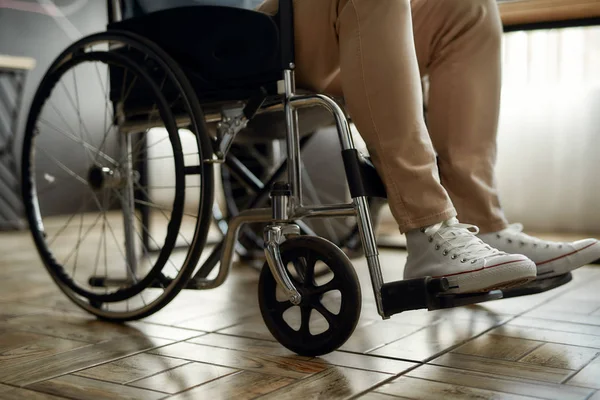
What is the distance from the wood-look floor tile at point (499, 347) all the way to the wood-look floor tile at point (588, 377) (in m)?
0.10

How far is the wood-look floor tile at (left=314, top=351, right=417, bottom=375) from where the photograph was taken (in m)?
0.99

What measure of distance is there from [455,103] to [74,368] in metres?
0.76

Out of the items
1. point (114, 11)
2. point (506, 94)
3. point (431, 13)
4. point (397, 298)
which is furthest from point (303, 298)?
point (506, 94)

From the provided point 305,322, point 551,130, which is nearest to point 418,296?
point 305,322

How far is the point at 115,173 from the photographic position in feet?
4.43

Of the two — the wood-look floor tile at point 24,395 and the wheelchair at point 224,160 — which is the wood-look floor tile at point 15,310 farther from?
the wood-look floor tile at point 24,395

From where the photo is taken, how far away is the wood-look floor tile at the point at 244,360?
0.99 m

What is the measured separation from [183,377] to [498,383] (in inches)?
16.5

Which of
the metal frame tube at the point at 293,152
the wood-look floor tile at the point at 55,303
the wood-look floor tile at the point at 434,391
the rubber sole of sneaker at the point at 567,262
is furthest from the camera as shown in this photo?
the wood-look floor tile at the point at 55,303

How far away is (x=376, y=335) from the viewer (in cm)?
119

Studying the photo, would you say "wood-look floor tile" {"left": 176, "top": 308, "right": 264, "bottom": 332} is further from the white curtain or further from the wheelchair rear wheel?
the white curtain

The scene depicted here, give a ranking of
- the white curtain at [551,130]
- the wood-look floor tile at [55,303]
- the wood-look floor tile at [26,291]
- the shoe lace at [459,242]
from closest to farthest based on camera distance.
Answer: the shoe lace at [459,242] < the wood-look floor tile at [55,303] < the wood-look floor tile at [26,291] < the white curtain at [551,130]

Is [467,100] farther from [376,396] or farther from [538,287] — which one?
[376,396]

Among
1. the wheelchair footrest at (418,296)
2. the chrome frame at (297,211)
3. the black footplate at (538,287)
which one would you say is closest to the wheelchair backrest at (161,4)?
the chrome frame at (297,211)
